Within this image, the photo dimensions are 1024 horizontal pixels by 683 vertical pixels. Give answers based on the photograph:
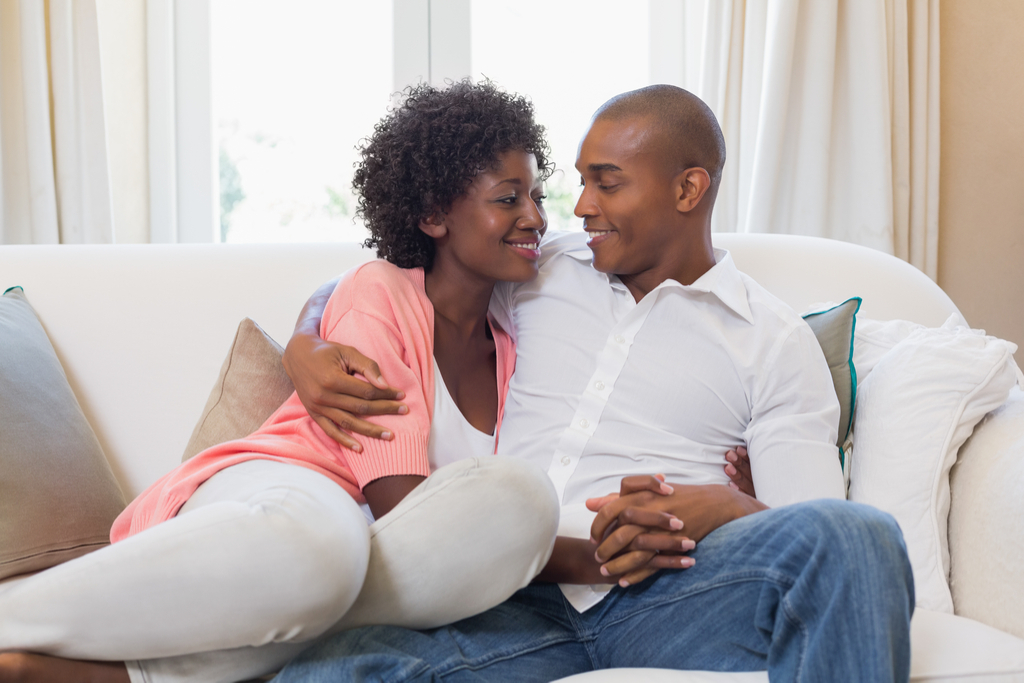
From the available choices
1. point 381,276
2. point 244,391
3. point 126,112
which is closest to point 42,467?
point 244,391

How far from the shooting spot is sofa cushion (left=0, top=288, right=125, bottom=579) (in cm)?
121

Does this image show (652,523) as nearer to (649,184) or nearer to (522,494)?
(522,494)

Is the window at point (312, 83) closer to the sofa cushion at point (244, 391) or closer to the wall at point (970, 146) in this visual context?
the wall at point (970, 146)

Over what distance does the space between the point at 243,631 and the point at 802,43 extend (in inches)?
86.5

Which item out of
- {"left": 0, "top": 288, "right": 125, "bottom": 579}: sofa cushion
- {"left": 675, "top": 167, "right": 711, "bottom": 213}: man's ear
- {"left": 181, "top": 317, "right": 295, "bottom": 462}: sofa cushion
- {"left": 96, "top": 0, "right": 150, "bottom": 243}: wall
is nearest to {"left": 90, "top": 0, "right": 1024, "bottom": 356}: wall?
{"left": 96, "top": 0, "right": 150, "bottom": 243}: wall

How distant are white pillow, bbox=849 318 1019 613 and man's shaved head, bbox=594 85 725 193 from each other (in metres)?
0.45

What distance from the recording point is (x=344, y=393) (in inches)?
43.4

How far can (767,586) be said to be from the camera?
0.85 metres

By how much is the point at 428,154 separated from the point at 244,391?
0.50m

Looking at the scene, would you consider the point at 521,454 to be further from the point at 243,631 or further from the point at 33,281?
the point at 33,281

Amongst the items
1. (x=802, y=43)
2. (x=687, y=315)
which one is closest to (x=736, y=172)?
(x=802, y=43)

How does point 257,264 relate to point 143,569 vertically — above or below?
above

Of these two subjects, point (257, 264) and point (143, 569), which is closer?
point (143, 569)

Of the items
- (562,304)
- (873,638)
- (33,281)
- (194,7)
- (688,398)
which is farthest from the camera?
(194,7)
